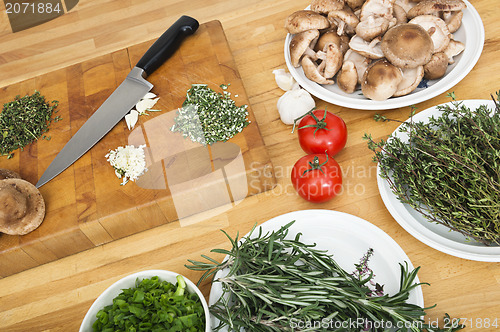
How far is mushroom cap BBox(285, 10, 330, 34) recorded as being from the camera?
3.87 feet

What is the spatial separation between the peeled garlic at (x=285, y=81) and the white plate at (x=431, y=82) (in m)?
0.05

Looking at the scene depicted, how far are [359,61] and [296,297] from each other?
712mm

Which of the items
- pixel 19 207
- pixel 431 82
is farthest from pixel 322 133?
pixel 19 207

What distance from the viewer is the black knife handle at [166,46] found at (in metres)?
1.28

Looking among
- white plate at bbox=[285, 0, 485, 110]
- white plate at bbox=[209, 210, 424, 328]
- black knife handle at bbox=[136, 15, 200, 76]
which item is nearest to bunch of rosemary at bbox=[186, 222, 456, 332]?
white plate at bbox=[209, 210, 424, 328]

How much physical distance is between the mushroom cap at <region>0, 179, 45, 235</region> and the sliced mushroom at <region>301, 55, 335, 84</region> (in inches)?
32.8

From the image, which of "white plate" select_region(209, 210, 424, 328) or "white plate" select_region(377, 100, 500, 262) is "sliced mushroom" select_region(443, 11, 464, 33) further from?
"white plate" select_region(209, 210, 424, 328)

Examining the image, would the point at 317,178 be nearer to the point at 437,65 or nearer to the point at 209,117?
the point at 209,117

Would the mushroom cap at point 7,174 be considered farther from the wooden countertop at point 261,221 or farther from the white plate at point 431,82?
the white plate at point 431,82

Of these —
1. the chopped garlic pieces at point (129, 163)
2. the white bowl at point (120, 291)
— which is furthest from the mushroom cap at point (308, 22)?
the white bowl at point (120, 291)

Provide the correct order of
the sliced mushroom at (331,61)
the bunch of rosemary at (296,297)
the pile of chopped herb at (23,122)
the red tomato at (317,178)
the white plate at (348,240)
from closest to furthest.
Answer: the bunch of rosemary at (296,297), the white plate at (348,240), the red tomato at (317,178), the sliced mushroom at (331,61), the pile of chopped herb at (23,122)

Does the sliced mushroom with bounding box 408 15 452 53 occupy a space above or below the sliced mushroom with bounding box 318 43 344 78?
above

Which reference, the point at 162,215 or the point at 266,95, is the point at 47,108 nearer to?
the point at 162,215

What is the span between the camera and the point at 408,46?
105 centimetres
